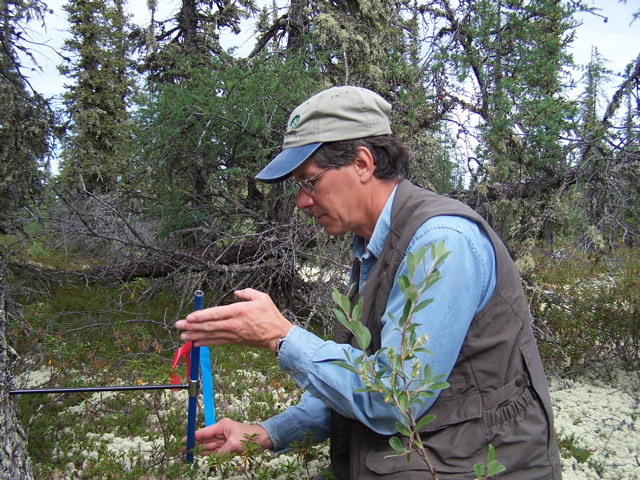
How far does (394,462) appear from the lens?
1645 mm

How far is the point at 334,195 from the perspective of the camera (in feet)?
6.80

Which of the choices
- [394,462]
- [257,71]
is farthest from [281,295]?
[394,462]

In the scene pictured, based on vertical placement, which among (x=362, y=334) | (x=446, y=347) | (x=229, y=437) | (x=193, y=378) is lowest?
(x=229, y=437)

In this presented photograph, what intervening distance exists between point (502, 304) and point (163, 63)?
10756mm

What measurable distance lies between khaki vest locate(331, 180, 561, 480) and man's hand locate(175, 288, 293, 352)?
34 cm

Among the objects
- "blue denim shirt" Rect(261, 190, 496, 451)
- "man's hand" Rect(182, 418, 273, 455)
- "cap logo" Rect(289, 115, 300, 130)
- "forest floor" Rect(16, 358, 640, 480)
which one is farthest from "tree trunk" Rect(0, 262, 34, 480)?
"cap logo" Rect(289, 115, 300, 130)

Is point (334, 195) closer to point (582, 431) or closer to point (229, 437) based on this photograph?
point (229, 437)

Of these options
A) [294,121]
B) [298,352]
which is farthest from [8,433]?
[294,121]

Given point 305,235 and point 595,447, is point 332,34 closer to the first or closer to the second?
point 305,235

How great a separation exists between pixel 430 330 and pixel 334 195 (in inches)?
30.7

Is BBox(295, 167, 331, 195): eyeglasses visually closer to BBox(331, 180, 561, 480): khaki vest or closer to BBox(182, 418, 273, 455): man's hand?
BBox(331, 180, 561, 480): khaki vest

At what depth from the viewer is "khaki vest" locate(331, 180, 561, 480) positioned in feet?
5.35

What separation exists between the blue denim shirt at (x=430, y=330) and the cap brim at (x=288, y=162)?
619 millimetres

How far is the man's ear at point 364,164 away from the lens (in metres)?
2.03
